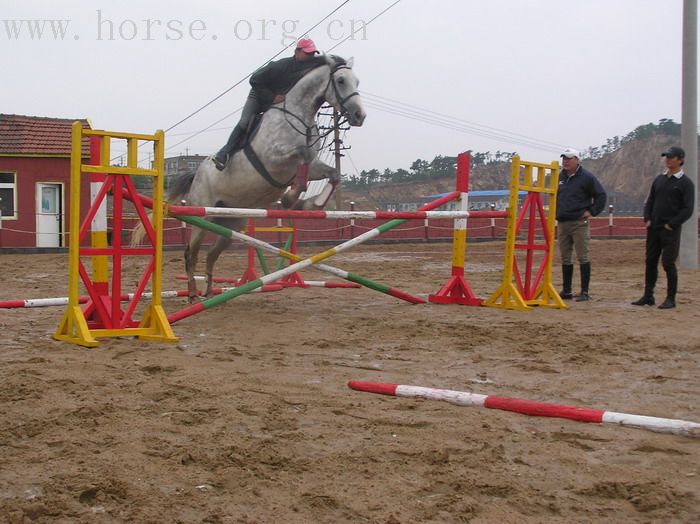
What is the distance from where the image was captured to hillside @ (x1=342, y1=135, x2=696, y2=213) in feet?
230

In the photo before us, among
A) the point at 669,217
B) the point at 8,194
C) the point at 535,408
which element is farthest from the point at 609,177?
the point at 535,408

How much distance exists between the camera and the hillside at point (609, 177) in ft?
230

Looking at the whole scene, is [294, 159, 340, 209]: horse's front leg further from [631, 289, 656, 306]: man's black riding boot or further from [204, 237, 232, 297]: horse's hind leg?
[631, 289, 656, 306]: man's black riding boot

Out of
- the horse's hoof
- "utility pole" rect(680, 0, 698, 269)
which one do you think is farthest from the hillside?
the horse's hoof

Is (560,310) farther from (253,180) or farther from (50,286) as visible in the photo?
(50,286)

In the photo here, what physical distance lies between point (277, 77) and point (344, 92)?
3.01 feet

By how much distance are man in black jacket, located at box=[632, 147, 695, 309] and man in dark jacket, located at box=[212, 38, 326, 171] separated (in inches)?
154

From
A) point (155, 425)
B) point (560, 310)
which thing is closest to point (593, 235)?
point (560, 310)

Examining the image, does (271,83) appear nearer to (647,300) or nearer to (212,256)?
(212,256)

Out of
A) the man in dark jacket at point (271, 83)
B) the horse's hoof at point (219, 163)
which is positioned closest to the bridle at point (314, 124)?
the man in dark jacket at point (271, 83)

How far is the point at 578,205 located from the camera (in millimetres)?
8750

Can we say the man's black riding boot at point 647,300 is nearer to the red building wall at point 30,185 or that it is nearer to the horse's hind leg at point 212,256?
the horse's hind leg at point 212,256

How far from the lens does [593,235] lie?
29.6 metres

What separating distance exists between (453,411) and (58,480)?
1887 mm
